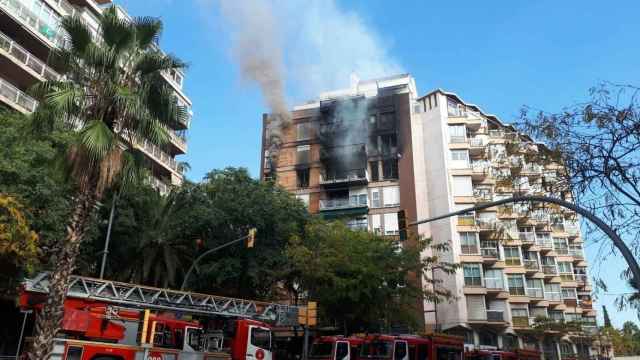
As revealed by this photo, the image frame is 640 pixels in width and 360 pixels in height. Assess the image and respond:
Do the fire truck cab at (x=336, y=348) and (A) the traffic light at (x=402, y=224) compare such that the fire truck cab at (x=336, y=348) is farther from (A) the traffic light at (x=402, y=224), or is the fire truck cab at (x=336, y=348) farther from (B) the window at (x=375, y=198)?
(B) the window at (x=375, y=198)

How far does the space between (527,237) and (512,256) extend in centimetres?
475

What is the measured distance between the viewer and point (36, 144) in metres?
21.6

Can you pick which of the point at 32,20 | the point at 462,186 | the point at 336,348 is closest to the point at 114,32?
the point at 336,348

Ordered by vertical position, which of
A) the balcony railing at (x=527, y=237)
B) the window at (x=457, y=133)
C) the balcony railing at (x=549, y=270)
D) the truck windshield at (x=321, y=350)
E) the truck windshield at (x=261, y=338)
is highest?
the window at (x=457, y=133)

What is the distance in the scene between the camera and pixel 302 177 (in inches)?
2303

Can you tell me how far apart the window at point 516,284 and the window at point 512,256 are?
1300 millimetres

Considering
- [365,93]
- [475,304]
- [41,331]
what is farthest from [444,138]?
[41,331]

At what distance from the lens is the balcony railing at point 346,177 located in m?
54.0

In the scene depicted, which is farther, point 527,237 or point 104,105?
point 527,237

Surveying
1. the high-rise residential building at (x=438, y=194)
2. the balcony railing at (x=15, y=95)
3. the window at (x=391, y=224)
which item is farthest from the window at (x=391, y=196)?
the balcony railing at (x=15, y=95)

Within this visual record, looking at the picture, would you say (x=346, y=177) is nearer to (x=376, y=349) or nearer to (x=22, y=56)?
(x=376, y=349)

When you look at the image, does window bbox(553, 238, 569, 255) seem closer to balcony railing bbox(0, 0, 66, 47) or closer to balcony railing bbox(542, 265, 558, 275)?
balcony railing bbox(542, 265, 558, 275)

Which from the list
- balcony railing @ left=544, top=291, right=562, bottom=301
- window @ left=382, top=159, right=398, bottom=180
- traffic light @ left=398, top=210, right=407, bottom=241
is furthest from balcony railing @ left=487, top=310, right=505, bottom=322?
traffic light @ left=398, top=210, right=407, bottom=241

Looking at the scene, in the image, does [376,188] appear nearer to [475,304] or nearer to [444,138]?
[444,138]
